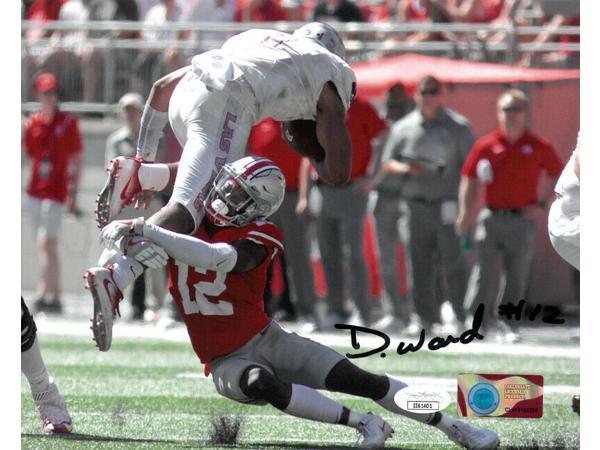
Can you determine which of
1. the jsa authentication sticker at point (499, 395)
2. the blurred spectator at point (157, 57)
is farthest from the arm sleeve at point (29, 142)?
the jsa authentication sticker at point (499, 395)

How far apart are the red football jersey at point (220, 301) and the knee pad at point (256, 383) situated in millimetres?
161

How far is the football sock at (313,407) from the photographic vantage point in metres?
5.24

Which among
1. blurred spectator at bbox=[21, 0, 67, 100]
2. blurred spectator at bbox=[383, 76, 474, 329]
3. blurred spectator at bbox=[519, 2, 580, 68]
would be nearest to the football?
blurred spectator at bbox=[383, 76, 474, 329]

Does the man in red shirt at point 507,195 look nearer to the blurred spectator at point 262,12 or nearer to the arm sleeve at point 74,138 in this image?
the blurred spectator at point 262,12

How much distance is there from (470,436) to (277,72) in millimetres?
1494

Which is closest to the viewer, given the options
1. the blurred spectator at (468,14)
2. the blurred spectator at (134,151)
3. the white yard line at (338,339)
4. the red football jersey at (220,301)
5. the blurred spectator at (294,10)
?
the red football jersey at (220,301)

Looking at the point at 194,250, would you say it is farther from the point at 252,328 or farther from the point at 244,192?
the point at 252,328

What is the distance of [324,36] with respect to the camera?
6.06 metres

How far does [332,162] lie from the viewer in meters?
5.76

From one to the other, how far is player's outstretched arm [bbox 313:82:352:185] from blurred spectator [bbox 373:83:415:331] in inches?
154
